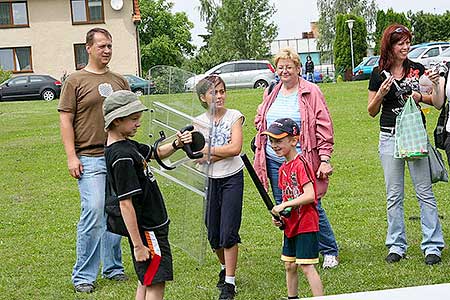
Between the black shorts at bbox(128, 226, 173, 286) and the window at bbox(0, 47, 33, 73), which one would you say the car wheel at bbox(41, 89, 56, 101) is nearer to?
the window at bbox(0, 47, 33, 73)

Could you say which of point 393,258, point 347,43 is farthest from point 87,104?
point 347,43

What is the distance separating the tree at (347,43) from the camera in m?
40.3

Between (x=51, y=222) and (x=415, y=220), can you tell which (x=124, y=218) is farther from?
(x=51, y=222)

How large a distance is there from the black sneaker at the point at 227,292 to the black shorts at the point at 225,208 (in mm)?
291

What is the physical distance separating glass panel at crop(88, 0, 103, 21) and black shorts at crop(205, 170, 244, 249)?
134ft

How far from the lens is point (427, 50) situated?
110 feet

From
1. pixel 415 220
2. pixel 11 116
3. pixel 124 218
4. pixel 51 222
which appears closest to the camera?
pixel 124 218

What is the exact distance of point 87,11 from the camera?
45812 millimetres

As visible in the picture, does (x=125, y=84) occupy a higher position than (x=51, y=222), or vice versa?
(x=125, y=84)

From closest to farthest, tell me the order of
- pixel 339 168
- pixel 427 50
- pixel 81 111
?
pixel 81 111
pixel 339 168
pixel 427 50

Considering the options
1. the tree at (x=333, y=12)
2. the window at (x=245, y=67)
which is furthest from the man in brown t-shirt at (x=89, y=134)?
the tree at (x=333, y=12)

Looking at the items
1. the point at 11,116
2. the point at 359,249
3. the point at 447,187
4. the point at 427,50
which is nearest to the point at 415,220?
the point at 359,249

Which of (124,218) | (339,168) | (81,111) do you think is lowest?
(339,168)

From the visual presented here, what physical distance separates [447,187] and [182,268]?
446 centimetres
